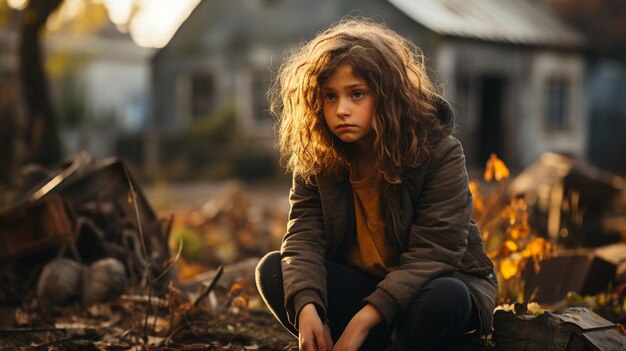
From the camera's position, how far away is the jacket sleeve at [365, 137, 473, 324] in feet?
9.95

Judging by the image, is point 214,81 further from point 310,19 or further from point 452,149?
point 452,149

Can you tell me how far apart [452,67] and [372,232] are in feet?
49.6

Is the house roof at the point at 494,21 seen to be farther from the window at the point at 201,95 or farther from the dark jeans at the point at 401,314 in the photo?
the dark jeans at the point at 401,314

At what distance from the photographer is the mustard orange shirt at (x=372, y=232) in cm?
329

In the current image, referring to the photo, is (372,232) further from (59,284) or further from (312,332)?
(59,284)

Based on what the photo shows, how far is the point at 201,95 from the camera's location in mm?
20406

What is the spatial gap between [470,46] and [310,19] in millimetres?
3509

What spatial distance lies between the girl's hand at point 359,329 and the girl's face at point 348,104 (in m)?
0.64

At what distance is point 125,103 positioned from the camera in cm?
3369

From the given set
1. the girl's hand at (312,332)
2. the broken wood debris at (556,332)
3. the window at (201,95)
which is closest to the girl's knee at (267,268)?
the girl's hand at (312,332)

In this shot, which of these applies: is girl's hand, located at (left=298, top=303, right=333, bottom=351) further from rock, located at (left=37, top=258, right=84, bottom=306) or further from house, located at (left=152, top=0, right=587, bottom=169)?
house, located at (left=152, top=0, right=587, bottom=169)

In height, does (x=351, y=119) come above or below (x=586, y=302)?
above

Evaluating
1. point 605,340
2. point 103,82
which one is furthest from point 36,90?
point 103,82

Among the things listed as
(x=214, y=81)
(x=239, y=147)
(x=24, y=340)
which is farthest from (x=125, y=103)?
(x=24, y=340)
